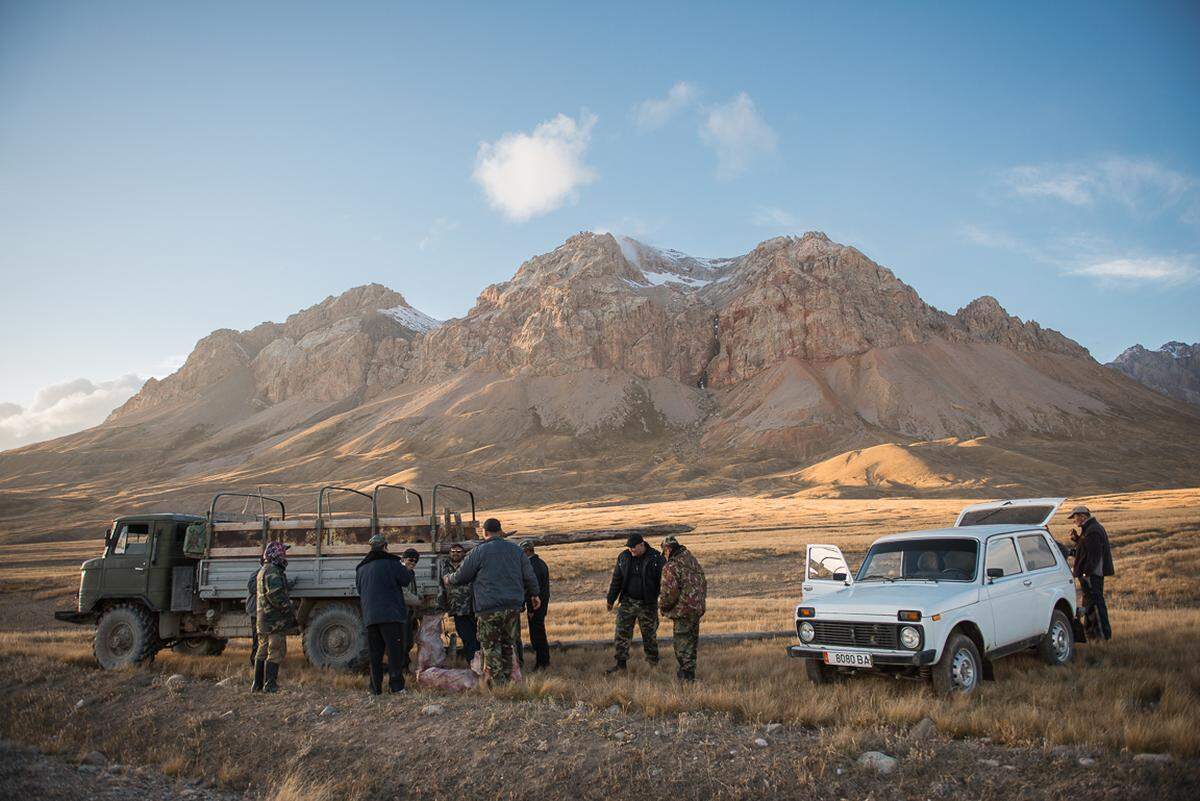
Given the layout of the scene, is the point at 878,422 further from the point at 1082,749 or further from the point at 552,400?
the point at 1082,749

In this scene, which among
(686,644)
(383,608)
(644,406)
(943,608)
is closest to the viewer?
(943,608)

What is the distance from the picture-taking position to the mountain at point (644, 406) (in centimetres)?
9256

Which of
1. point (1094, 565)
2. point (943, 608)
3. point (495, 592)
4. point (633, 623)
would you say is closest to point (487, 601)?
point (495, 592)

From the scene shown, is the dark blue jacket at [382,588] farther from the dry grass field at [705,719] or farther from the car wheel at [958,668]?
the car wheel at [958,668]

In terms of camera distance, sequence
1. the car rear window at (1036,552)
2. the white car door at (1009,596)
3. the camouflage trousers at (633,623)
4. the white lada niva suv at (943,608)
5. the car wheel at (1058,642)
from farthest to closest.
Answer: the camouflage trousers at (633,623), the car rear window at (1036,552), the car wheel at (1058,642), the white car door at (1009,596), the white lada niva suv at (943,608)

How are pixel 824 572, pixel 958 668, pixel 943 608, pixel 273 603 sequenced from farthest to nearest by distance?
pixel 824 572 < pixel 273 603 < pixel 958 668 < pixel 943 608

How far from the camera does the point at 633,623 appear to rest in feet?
34.0

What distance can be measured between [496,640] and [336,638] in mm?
3409

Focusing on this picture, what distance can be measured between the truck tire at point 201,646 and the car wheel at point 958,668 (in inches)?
468

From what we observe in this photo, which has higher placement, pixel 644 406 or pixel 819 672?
pixel 644 406

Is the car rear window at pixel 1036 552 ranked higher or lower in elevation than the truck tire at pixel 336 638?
higher

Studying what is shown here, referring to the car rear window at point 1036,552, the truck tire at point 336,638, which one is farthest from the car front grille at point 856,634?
the truck tire at point 336,638

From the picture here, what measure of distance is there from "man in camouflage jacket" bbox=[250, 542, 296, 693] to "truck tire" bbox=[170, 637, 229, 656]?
4.34 m

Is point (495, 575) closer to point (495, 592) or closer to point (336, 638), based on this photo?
point (495, 592)
